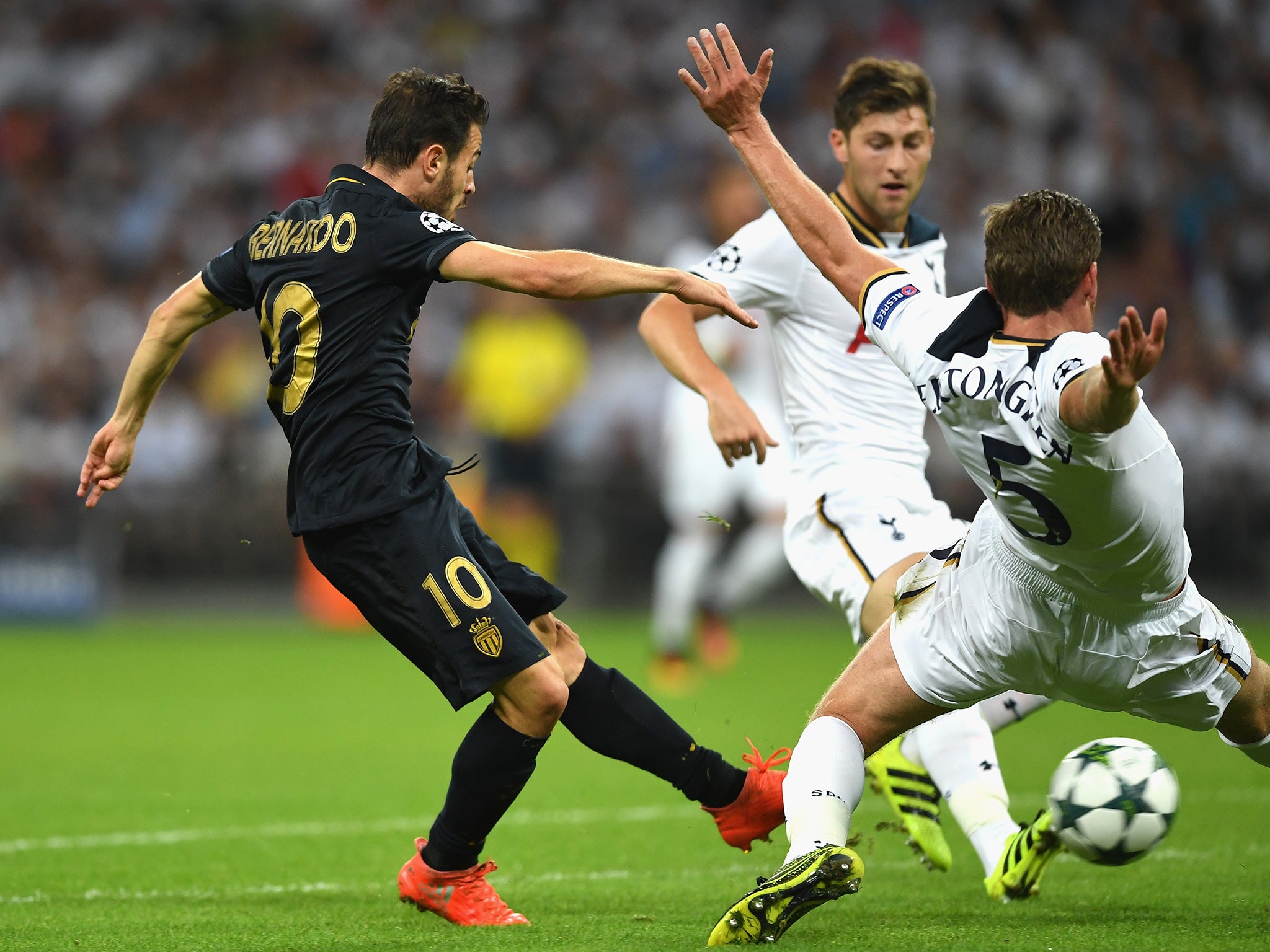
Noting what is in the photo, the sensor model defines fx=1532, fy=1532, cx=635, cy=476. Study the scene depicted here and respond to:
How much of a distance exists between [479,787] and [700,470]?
21.1ft

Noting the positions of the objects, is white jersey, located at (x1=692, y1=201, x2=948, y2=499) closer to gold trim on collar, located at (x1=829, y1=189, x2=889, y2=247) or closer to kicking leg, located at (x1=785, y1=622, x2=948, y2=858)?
gold trim on collar, located at (x1=829, y1=189, x2=889, y2=247)

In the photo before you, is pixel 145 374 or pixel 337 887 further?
pixel 337 887

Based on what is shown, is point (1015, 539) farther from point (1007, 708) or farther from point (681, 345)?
point (1007, 708)

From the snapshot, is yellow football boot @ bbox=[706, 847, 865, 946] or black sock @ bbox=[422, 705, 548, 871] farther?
black sock @ bbox=[422, 705, 548, 871]

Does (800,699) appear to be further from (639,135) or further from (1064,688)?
(639,135)

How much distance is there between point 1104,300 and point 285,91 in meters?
10.3

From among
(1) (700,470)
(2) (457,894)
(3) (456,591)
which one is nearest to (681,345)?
(3) (456,591)

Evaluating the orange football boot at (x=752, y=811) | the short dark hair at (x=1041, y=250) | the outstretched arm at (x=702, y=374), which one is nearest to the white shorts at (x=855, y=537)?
the outstretched arm at (x=702, y=374)

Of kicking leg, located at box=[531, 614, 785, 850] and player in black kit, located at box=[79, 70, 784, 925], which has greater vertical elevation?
player in black kit, located at box=[79, 70, 784, 925]

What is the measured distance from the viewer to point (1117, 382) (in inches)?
122

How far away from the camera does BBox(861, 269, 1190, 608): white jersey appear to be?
3.41m


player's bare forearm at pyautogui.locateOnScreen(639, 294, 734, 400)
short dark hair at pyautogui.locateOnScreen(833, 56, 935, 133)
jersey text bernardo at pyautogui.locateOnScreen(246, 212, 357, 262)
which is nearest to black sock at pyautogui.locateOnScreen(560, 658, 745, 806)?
player's bare forearm at pyautogui.locateOnScreen(639, 294, 734, 400)

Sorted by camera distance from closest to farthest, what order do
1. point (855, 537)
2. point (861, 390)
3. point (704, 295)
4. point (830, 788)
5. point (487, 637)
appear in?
point (704, 295) < point (830, 788) < point (487, 637) < point (855, 537) < point (861, 390)

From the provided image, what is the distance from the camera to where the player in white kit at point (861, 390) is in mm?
4914
